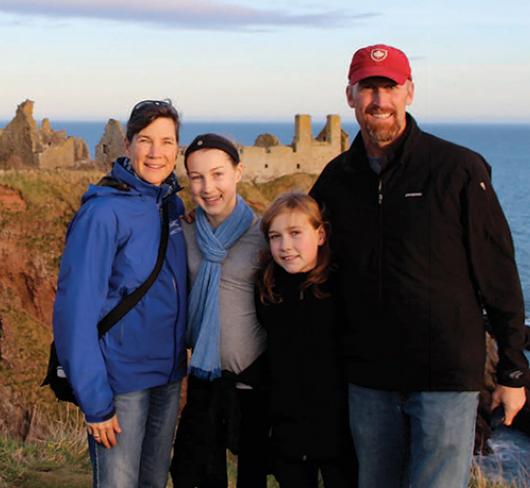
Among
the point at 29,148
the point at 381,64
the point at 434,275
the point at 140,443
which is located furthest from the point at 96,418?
the point at 29,148

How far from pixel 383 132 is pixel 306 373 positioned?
1.77 m

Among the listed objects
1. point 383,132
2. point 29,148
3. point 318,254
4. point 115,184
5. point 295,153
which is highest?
point 295,153

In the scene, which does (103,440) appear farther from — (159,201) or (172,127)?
(172,127)

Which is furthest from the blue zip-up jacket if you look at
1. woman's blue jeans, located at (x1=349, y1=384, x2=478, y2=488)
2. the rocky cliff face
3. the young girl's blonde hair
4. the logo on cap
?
the rocky cliff face

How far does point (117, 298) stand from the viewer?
501cm

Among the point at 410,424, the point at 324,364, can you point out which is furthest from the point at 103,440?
the point at 410,424

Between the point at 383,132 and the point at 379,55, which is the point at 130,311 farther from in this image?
the point at 379,55

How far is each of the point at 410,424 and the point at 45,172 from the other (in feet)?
93.1

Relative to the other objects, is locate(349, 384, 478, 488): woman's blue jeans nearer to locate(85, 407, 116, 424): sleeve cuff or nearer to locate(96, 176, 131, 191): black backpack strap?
locate(85, 407, 116, 424): sleeve cuff

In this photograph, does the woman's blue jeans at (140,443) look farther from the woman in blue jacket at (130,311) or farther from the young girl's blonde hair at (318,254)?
the young girl's blonde hair at (318,254)

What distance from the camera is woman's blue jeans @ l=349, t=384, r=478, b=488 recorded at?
15.7 feet

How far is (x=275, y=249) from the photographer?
5.29 meters

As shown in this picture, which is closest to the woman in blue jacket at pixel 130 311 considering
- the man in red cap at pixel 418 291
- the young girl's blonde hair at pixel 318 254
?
the young girl's blonde hair at pixel 318 254

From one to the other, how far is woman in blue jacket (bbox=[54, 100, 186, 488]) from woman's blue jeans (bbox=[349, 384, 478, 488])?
4.61 feet
